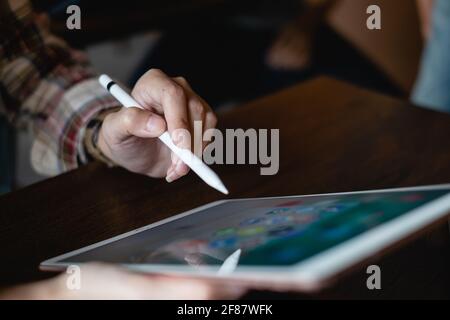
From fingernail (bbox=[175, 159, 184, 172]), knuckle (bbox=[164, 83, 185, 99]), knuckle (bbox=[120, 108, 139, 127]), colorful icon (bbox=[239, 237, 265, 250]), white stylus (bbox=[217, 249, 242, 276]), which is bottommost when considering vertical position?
white stylus (bbox=[217, 249, 242, 276])

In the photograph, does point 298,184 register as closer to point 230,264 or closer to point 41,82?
point 230,264

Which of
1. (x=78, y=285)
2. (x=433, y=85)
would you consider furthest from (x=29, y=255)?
(x=433, y=85)

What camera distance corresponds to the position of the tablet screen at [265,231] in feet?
1.48

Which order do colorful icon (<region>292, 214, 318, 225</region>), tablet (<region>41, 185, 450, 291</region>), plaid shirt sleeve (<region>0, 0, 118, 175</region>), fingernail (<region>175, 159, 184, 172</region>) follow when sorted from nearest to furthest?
1. tablet (<region>41, 185, 450, 291</region>)
2. colorful icon (<region>292, 214, 318, 225</region>)
3. fingernail (<region>175, 159, 184, 172</region>)
4. plaid shirt sleeve (<region>0, 0, 118, 175</region>)

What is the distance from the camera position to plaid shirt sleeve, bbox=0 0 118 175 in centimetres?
88

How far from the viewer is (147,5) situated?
6.00ft

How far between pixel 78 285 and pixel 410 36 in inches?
65.9

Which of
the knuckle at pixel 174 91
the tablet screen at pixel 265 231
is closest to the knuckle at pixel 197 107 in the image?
the knuckle at pixel 174 91

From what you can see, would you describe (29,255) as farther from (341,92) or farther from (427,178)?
(341,92)

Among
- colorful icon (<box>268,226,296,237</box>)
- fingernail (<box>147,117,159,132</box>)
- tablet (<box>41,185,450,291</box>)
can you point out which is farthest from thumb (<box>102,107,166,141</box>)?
colorful icon (<box>268,226,296,237</box>)

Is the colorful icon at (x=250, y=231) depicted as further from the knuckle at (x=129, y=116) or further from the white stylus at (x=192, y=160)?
the knuckle at (x=129, y=116)

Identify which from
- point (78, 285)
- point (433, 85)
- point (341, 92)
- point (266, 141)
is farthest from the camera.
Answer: point (433, 85)

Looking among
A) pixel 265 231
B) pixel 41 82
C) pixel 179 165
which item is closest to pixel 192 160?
pixel 179 165

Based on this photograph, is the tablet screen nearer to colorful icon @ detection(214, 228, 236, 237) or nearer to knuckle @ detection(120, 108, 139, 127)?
colorful icon @ detection(214, 228, 236, 237)
